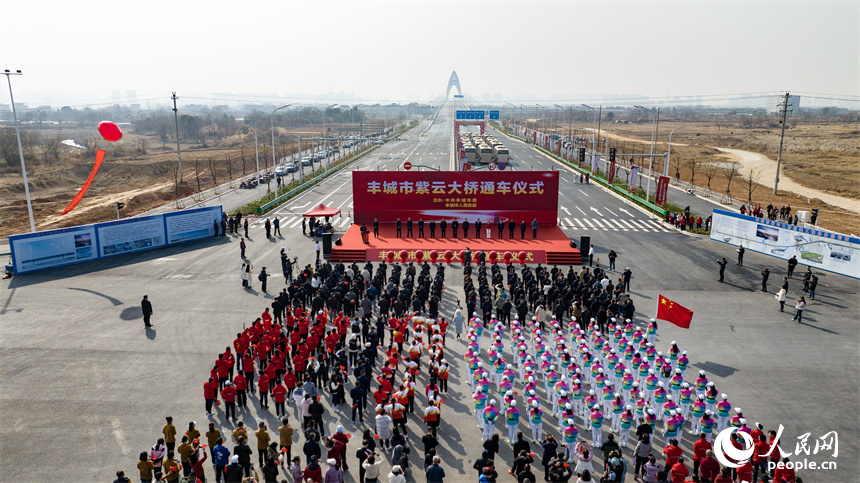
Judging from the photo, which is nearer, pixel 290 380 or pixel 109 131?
pixel 290 380

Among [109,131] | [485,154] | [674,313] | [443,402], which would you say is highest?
[109,131]

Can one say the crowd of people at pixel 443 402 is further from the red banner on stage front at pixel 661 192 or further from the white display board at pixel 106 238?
the red banner on stage front at pixel 661 192

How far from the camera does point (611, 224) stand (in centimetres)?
3934

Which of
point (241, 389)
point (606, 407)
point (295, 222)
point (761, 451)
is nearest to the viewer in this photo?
point (761, 451)

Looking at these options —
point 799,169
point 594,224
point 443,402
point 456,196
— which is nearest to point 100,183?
point 456,196

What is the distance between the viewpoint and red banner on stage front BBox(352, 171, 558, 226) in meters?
35.5

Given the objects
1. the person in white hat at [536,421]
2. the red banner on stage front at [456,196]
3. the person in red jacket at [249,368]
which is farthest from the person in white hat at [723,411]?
the red banner on stage front at [456,196]

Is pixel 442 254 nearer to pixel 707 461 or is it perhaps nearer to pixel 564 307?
pixel 564 307

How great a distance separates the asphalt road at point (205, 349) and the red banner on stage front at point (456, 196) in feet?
15.6

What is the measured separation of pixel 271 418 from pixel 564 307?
475 inches

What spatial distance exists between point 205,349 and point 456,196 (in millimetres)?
20931

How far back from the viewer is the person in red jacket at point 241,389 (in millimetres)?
14039

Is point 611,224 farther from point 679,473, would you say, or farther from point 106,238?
point 106,238

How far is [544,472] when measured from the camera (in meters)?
11.9
